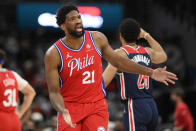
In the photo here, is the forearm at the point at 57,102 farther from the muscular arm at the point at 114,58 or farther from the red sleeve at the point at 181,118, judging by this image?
the red sleeve at the point at 181,118

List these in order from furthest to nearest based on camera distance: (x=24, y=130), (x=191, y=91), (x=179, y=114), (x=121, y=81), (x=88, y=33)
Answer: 1. (x=191, y=91)
2. (x=179, y=114)
3. (x=24, y=130)
4. (x=121, y=81)
5. (x=88, y=33)

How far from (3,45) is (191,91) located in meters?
7.61

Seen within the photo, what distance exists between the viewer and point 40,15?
17.6 metres

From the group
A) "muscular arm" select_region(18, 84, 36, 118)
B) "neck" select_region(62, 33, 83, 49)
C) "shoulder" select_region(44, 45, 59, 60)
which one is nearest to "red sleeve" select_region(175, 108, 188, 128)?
"muscular arm" select_region(18, 84, 36, 118)

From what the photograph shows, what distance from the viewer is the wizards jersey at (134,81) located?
22.0ft

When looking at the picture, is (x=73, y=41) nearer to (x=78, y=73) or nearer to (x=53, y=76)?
(x=78, y=73)

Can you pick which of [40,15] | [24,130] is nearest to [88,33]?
[24,130]

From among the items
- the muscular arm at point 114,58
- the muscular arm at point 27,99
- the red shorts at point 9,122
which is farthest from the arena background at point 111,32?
the muscular arm at point 114,58

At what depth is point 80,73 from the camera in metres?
5.76

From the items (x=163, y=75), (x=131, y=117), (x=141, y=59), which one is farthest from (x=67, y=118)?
(x=141, y=59)

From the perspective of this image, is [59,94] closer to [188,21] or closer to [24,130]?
[24,130]

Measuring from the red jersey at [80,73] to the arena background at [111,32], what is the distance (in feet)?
31.4

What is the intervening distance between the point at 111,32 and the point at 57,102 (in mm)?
14596

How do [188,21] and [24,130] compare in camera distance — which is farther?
[188,21]
